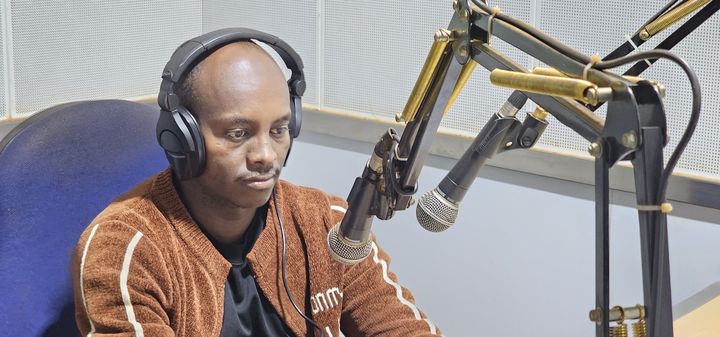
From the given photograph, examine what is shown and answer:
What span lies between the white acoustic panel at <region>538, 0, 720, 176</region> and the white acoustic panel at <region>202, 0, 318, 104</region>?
0.68 m

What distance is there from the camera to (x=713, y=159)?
1.88 metres

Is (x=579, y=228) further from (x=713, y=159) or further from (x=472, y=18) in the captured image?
(x=472, y=18)

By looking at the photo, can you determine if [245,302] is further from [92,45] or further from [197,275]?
[92,45]

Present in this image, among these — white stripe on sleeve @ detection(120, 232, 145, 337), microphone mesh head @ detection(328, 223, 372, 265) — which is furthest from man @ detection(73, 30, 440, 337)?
microphone mesh head @ detection(328, 223, 372, 265)

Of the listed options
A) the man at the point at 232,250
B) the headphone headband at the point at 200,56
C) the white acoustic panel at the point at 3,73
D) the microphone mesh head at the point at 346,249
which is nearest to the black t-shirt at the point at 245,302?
the man at the point at 232,250

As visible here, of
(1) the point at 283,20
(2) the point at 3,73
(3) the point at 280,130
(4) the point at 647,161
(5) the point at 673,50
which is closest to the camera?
(4) the point at 647,161

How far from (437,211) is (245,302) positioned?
0.55 meters

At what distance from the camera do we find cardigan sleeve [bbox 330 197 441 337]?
4.87 feet

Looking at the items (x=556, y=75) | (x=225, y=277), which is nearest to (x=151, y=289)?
(x=225, y=277)

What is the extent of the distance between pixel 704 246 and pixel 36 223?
3.90 ft

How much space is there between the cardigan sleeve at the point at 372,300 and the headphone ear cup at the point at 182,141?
0.92 ft

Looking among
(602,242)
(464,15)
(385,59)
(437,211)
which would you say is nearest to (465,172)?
(437,211)

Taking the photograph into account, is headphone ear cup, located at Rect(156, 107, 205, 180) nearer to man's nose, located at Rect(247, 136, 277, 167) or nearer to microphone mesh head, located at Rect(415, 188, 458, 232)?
man's nose, located at Rect(247, 136, 277, 167)

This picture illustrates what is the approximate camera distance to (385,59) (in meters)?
2.41
